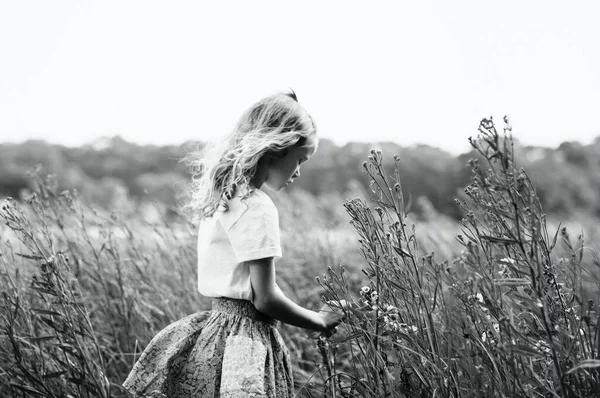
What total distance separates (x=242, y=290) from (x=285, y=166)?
532mm

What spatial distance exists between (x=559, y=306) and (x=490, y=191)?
0.37 meters

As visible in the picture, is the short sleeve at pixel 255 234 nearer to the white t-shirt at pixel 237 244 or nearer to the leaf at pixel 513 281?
the white t-shirt at pixel 237 244

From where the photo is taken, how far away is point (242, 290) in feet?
6.23

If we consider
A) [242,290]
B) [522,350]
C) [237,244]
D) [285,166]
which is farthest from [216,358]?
[522,350]

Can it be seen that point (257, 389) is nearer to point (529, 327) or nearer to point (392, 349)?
point (392, 349)

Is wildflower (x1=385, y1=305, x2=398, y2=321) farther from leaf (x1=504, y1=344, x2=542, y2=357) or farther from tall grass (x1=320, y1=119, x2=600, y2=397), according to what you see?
leaf (x1=504, y1=344, x2=542, y2=357)

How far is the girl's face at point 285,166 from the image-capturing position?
212cm

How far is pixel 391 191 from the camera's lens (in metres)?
1.48

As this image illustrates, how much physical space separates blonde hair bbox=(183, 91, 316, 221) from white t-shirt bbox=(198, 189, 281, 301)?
57 millimetres

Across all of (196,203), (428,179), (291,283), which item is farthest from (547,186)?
(196,203)

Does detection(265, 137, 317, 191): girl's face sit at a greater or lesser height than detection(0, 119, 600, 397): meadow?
greater

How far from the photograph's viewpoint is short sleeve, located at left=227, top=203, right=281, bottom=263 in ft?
5.98

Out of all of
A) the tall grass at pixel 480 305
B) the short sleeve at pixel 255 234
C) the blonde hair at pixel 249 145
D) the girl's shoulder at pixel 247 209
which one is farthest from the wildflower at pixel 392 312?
the blonde hair at pixel 249 145

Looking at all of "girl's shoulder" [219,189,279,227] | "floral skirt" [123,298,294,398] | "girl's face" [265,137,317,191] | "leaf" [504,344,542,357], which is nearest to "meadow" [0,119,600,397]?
"leaf" [504,344,542,357]
